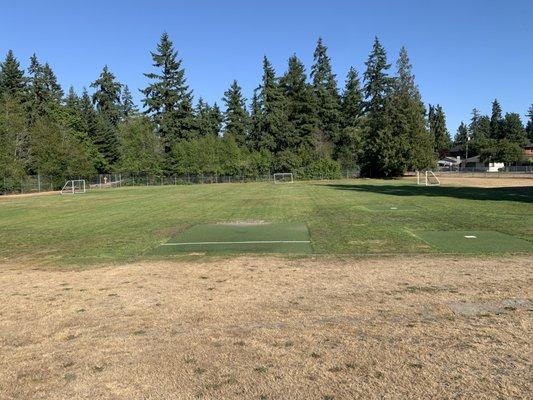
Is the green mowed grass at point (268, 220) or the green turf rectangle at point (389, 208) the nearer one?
the green mowed grass at point (268, 220)

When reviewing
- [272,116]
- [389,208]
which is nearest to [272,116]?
[272,116]

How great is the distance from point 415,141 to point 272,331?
212ft

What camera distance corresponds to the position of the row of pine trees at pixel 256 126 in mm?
66875

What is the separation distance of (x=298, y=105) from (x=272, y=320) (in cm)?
8047

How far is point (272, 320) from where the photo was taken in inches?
221

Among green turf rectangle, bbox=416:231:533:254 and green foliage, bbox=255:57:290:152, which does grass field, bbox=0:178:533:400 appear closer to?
green turf rectangle, bbox=416:231:533:254

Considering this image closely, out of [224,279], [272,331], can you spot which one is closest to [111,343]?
[272,331]

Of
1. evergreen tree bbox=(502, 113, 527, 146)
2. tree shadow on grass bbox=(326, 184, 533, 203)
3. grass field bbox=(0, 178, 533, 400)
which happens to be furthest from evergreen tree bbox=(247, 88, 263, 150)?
evergreen tree bbox=(502, 113, 527, 146)

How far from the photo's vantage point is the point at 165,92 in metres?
82.2

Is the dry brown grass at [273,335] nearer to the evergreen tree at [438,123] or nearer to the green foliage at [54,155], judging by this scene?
the green foliage at [54,155]

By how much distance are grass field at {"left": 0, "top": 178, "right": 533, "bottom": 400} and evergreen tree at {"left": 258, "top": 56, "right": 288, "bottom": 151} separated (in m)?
70.3

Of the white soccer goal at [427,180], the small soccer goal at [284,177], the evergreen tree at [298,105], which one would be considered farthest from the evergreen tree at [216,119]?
the white soccer goal at [427,180]

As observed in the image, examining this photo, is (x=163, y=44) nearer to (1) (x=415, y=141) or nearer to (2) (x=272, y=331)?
(1) (x=415, y=141)

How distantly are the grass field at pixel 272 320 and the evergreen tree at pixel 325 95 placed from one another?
75828mm
